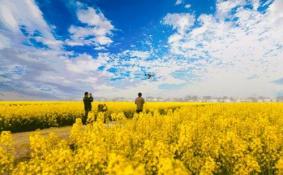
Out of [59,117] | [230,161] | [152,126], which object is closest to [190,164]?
[230,161]

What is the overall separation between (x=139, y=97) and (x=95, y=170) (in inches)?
669

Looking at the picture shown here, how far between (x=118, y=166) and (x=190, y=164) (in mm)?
5307

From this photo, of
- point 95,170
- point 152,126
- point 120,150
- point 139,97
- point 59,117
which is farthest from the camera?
point 59,117

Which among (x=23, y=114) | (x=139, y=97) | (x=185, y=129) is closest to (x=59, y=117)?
(x=23, y=114)

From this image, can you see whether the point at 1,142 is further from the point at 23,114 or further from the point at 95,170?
the point at 23,114

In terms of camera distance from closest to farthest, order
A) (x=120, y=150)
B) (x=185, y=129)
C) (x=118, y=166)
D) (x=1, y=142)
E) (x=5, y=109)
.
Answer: (x=118, y=166) → (x=1, y=142) → (x=120, y=150) → (x=185, y=129) → (x=5, y=109)

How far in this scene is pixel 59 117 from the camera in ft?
101

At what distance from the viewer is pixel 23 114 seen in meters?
26.8

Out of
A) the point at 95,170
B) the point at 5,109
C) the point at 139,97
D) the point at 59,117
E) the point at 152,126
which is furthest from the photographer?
the point at 59,117

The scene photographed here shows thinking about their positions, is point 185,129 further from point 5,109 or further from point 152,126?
point 5,109

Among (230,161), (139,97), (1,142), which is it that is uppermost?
(139,97)

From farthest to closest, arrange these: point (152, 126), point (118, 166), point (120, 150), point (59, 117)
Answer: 1. point (59, 117)
2. point (152, 126)
3. point (120, 150)
4. point (118, 166)

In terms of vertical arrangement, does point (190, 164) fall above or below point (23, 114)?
below

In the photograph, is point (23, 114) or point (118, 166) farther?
point (23, 114)
